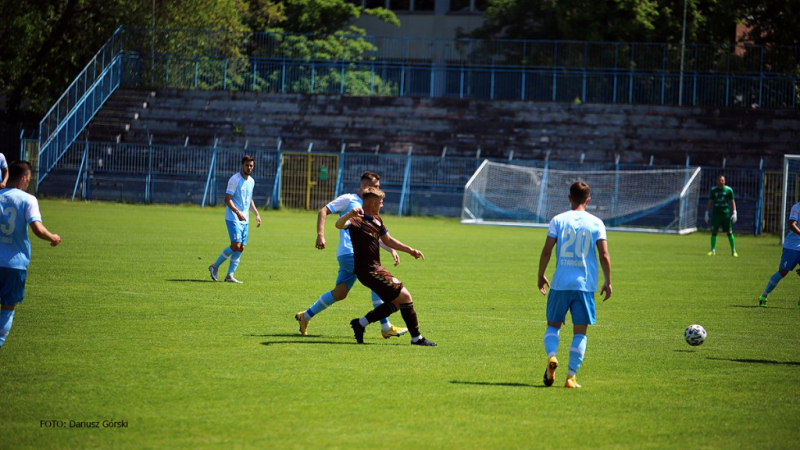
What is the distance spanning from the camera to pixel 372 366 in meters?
9.44

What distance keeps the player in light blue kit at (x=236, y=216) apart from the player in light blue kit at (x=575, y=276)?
8.58 metres

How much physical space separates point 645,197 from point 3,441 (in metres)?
33.3

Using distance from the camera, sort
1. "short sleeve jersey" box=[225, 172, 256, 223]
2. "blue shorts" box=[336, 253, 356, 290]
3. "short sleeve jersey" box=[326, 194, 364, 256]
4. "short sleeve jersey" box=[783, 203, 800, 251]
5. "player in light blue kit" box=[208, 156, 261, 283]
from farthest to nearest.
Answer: "short sleeve jersey" box=[225, 172, 256, 223] → "player in light blue kit" box=[208, 156, 261, 283] → "short sleeve jersey" box=[783, 203, 800, 251] → "short sleeve jersey" box=[326, 194, 364, 256] → "blue shorts" box=[336, 253, 356, 290]

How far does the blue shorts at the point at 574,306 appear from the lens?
8.59 meters

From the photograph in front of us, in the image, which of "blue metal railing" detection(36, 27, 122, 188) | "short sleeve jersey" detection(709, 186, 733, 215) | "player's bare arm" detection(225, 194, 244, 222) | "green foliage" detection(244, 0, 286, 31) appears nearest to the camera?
"player's bare arm" detection(225, 194, 244, 222)

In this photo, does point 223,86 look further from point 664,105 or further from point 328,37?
point 664,105

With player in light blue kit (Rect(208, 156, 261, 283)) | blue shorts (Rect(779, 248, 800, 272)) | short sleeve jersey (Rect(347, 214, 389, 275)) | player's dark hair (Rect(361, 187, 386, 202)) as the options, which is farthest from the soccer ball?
player in light blue kit (Rect(208, 156, 261, 283))

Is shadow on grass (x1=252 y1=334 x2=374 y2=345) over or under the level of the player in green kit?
under

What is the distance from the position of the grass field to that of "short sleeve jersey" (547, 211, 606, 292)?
3.05ft

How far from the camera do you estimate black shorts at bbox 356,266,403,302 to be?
10.4 metres

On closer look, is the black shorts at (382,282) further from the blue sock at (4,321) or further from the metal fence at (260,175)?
the metal fence at (260,175)

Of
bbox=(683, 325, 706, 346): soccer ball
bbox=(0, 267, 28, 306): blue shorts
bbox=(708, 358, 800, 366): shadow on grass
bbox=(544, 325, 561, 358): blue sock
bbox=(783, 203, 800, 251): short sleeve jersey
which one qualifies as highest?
bbox=(783, 203, 800, 251): short sleeve jersey

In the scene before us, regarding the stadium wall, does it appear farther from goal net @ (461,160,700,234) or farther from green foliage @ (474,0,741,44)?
green foliage @ (474,0,741,44)

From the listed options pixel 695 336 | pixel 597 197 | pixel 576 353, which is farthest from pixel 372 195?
pixel 597 197
